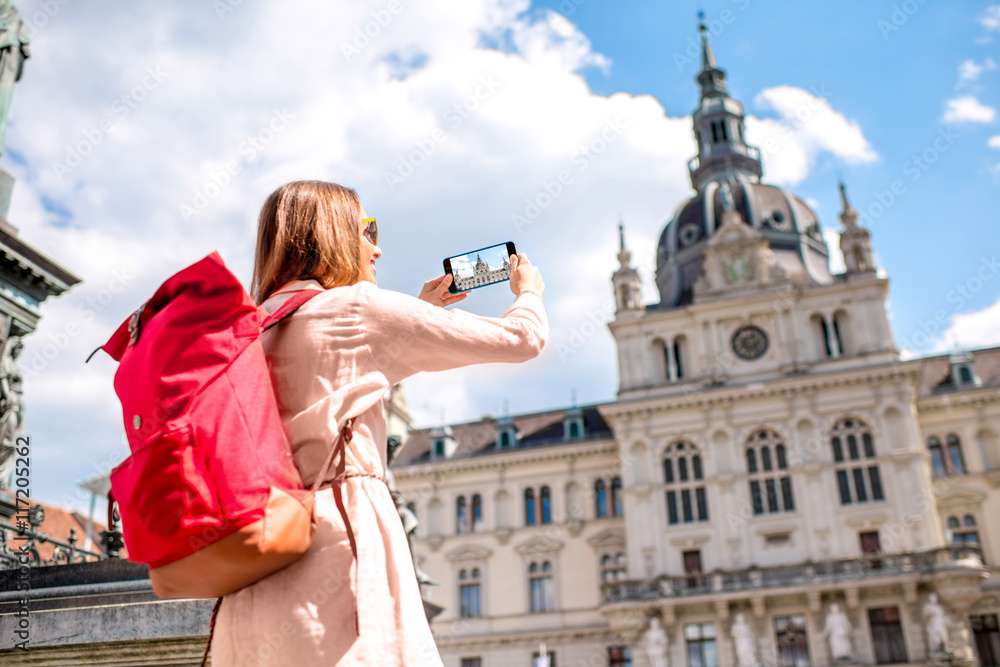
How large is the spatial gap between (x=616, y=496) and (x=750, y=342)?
8.98m

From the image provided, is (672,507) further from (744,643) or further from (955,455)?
(955,455)

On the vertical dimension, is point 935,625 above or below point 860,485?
below

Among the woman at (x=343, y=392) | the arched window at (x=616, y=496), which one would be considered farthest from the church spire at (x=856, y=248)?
the woman at (x=343, y=392)

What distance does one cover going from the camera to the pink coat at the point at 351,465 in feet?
6.39

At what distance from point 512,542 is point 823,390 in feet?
49.2

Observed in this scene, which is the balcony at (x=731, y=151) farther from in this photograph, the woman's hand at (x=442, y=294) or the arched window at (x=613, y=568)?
the woman's hand at (x=442, y=294)

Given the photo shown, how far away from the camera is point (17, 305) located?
29.7ft

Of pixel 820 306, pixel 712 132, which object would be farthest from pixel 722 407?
pixel 712 132

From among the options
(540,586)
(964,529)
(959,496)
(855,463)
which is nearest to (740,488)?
(855,463)

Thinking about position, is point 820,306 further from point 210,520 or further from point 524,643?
point 210,520

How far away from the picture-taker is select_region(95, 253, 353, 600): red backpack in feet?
5.92

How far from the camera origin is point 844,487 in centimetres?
3303

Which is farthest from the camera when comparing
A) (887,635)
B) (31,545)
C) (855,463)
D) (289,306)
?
(855,463)

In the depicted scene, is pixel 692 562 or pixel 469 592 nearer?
pixel 692 562
